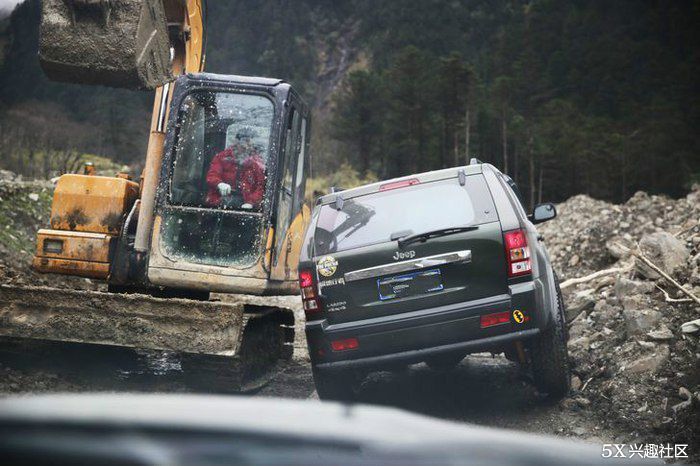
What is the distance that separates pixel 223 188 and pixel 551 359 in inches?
145

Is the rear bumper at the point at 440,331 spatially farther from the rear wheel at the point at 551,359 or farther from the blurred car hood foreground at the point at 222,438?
the blurred car hood foreground at the point at 222,438

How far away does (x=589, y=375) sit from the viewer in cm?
732

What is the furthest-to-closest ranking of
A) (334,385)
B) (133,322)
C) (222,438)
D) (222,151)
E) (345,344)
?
(222,151), (133,322), (334,385), (345,344), (222,438)

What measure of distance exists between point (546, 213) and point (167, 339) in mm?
3698

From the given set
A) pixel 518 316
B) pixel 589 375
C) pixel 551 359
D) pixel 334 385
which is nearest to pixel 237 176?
pixel 334 385

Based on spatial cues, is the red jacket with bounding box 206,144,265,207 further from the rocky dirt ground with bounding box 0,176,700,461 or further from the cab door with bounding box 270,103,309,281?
the rocky dirt ground with bounding box 0,176,700,461

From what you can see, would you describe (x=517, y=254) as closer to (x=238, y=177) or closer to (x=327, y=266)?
(x=327, y=266)

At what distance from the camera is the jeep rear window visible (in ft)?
20.1

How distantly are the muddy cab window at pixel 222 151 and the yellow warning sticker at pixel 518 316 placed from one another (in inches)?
121

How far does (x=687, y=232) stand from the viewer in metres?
10.6

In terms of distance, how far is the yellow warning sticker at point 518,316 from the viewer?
594 centimetres

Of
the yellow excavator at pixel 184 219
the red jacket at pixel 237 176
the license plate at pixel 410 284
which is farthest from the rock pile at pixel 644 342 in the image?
the red jacket at pixel 237 176

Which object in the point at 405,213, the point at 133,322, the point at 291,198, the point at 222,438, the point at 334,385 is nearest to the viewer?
the point at 222,438

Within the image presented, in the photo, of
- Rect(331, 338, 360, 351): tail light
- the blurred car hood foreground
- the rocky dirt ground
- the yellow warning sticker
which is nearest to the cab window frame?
the rocky dirt ground
